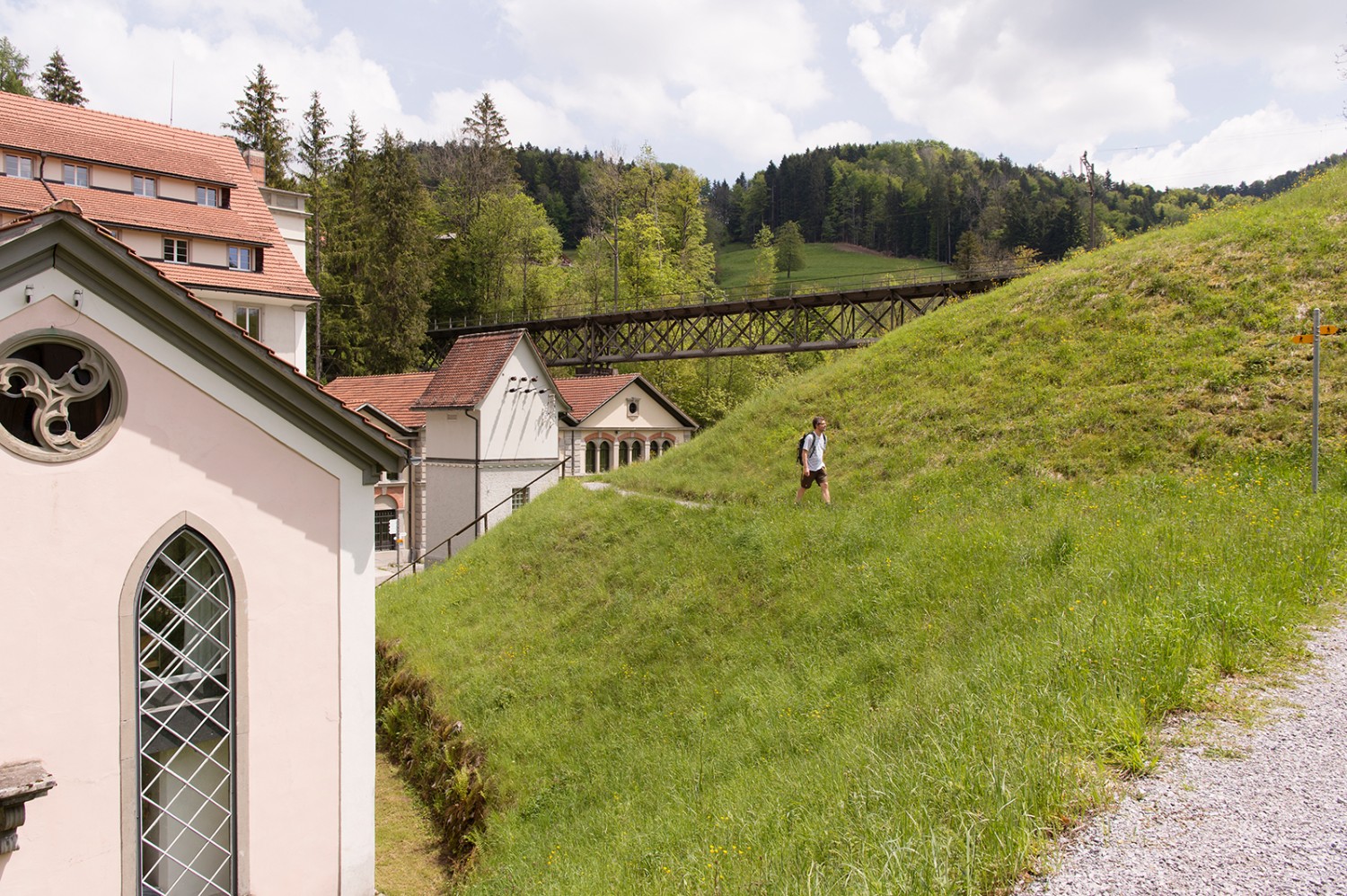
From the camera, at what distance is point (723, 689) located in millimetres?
11617

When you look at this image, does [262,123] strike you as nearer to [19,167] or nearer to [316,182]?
[316,182]

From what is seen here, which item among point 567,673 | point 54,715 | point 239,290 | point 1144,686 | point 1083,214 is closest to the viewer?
point 1144,686

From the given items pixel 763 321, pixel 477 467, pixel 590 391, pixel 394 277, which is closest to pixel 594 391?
pixel 590 391

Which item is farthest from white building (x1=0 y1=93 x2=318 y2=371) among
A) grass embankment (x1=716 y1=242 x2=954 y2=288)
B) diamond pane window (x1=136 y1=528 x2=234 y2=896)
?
grass embankment (x1=716 y1=242 x2=954 y2=288)

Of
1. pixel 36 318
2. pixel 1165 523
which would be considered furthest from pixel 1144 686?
pixel 36 318

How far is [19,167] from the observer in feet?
79.5

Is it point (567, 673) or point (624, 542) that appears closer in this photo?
point (567, 673)

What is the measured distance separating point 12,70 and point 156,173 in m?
34.5

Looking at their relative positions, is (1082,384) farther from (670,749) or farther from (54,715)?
(54,715)

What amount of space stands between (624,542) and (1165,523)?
35.4 ft

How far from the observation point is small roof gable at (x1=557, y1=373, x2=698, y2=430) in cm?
3881

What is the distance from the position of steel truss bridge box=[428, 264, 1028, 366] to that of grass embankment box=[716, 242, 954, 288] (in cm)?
5234

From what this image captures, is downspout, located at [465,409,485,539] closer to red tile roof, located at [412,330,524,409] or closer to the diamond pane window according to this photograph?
red tile roof, located at [412,330,524,409]

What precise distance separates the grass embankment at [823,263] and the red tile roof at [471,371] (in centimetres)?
6653
